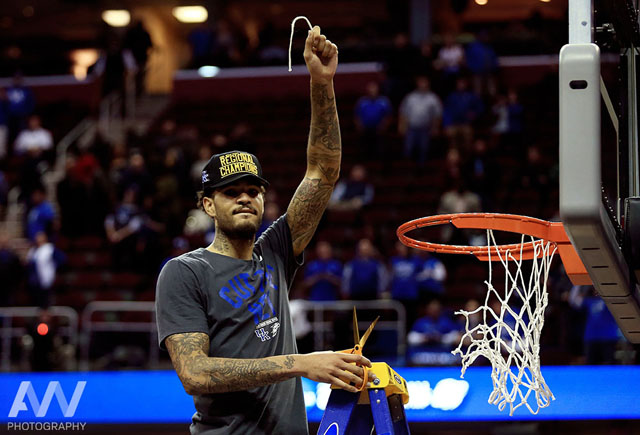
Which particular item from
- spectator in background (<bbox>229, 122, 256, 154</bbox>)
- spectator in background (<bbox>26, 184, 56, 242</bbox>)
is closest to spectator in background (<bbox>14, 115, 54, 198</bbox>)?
spectator in background (<bbox>26, 184, 56, 242</bbox>)

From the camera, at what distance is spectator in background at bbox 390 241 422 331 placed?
10.6 m

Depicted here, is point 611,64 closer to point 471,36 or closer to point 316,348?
point 316,348

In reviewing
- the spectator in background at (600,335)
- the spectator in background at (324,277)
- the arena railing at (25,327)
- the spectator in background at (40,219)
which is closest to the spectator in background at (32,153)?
the spectator in background at (40,219)

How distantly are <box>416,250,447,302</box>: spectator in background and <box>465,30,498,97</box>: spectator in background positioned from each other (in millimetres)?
5698

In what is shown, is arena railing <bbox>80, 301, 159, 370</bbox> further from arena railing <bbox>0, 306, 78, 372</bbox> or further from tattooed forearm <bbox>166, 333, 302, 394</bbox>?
tattooed forearm <bbox>166, 333, 302, 394</bbox>

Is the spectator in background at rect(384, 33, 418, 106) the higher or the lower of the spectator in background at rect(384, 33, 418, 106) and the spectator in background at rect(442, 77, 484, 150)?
the higher

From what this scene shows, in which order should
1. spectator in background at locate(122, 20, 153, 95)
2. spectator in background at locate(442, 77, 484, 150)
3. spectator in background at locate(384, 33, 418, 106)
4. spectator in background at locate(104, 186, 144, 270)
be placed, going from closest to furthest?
spectator in background at locate(104, 186, 144, 270)
spectator in background at locate(442, 77, 484, 150)
spectator in background at locate(384, 33, 418, 106)
spectator in background at locate(122, 20, 153, 95)

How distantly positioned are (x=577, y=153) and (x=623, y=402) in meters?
5.40

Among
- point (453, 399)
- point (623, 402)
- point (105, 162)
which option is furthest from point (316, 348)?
point (105, 162)

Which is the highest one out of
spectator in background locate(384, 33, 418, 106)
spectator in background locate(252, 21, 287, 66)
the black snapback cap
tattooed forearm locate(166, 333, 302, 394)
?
spectator in background locate(252, 21, 287, 66)

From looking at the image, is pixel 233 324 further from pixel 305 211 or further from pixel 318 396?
pixel 318 396

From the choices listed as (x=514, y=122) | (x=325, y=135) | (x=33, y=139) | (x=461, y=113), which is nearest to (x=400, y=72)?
(x=461, y=113)

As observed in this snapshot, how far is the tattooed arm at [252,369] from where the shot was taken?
9.96ft
